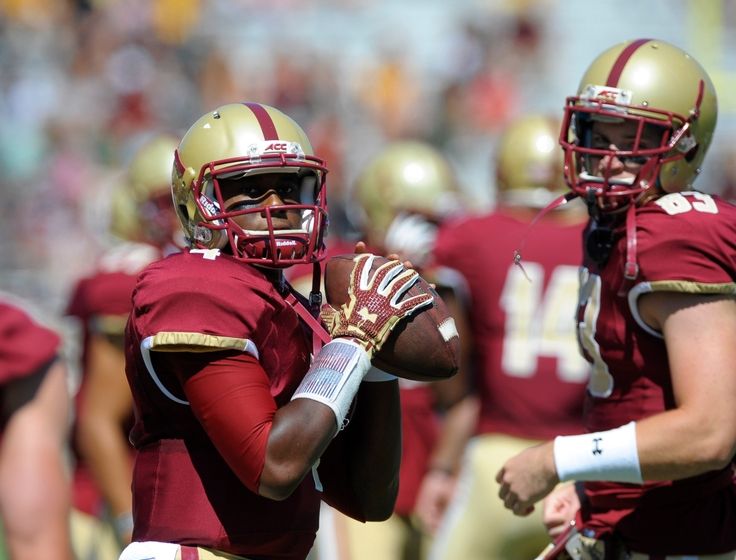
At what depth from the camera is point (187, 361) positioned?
2523mm

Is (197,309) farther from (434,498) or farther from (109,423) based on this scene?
(434,498)

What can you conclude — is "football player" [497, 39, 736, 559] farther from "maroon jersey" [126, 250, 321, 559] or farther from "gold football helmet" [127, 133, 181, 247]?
"gold football helmet" [127, 133, 181, 247]

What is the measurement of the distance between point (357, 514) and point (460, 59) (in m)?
11.3

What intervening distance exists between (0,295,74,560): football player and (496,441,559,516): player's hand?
1218 mm

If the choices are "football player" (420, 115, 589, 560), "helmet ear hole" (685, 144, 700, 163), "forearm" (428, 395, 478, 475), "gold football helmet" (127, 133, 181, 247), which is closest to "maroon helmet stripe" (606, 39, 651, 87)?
"helmet ear hole" (685, 144, 700, 163)

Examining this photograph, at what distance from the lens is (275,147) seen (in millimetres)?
2748

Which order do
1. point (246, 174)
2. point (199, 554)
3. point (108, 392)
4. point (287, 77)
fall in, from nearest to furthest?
1. point (199, 554)
2. point (246, 174)
3. point (108, 392)
4. point (287, 77)

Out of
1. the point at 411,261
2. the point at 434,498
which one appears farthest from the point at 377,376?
the point at 434,498

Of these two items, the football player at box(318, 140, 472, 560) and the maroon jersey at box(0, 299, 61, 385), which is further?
the football player at box(318, 140, 472, 560)

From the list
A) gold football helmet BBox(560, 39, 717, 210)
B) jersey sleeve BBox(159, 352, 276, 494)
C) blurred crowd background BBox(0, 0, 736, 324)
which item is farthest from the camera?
blurred crowd background BBox(0, 0, 736, 324)

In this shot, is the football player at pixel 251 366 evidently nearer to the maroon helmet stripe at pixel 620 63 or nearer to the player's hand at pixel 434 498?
the maroon helmet stripe at pixel 620 63

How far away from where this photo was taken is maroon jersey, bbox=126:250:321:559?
8.25 ft

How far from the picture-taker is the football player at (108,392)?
507 centimetres

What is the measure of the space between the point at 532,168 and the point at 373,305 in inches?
112
